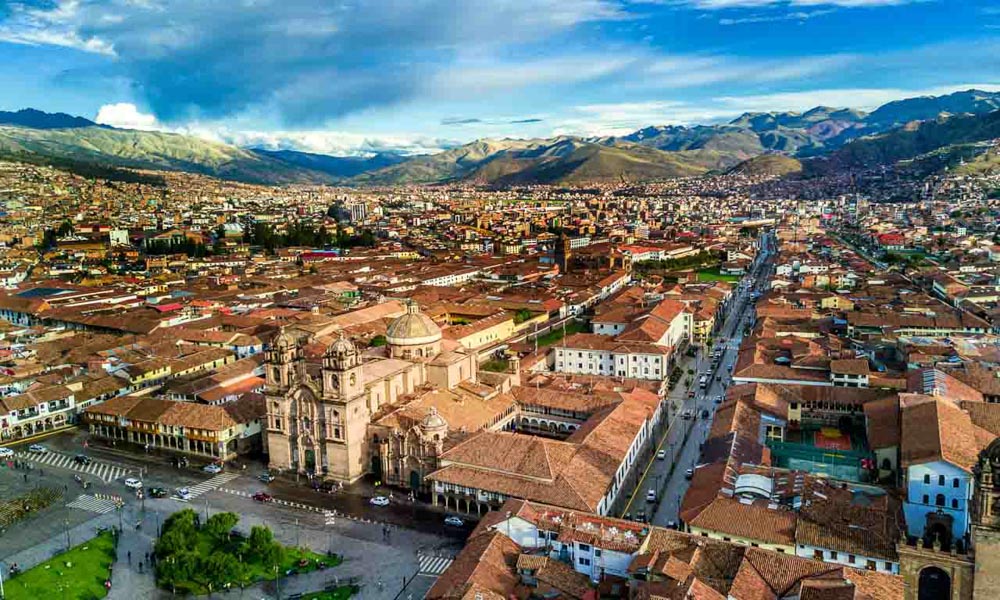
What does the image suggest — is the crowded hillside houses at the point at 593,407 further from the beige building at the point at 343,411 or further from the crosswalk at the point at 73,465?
the crosswalk at the point at 73,465

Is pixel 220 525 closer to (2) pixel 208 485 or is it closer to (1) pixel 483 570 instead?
(2) pixel 208 485

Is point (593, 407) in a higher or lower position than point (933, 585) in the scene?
higher

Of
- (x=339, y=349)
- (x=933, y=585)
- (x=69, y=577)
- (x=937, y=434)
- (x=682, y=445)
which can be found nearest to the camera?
(x=933, y=585)

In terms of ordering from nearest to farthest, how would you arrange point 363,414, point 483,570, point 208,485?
point 483,570 < point 208,485 < point 363,414

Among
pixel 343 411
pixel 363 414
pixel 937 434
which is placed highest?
pixel 937 434

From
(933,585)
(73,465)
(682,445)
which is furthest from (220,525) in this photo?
(933,585)

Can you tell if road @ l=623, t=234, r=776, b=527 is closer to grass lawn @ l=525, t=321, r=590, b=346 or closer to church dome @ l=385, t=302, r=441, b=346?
grass lawn @ l=525, t=321, r=590, b=346

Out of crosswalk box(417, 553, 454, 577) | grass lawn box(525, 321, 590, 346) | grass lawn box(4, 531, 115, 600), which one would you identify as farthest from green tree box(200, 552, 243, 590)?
grass lawn box(525, 321, 590, 346)
